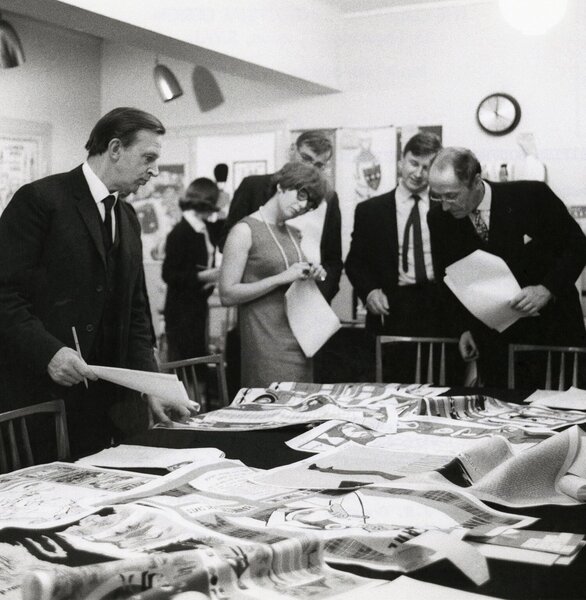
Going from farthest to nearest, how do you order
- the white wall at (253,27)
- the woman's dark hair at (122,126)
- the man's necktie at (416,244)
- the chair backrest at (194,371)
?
the man's necktie at (416,244) < the white wall at (253,27) < the chair backrest at (194,371) < the woman's dark hair at (122,126)

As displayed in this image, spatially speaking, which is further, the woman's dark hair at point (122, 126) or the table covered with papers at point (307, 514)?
the woman's dark hair at point (122, 126)

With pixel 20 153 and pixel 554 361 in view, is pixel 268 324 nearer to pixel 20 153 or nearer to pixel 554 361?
pixel 554 361

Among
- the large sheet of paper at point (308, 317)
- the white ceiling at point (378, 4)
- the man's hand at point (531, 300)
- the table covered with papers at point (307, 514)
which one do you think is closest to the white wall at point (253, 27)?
the white ceiling at point (378, 4)

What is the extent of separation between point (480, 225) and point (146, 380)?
1.96 m

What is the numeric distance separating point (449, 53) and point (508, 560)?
164 inches

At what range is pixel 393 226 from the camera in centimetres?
439

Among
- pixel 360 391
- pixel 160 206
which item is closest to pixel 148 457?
pixel 360 391

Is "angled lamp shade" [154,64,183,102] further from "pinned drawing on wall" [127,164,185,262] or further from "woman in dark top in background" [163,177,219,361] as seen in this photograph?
"woman in dark top in background" [163,177,219,361]

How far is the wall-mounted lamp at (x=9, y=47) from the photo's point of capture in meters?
4.81

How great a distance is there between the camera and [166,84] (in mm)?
5477

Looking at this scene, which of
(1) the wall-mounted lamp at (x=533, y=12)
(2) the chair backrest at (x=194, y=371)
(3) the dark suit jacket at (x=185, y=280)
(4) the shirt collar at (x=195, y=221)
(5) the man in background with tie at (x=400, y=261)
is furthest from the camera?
(4) the shirt collar at (x=195, y=221)

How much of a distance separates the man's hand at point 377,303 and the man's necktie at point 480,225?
55cm

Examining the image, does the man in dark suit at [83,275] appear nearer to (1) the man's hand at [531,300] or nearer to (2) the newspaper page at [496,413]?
(2) the newspaper page at [496,413]

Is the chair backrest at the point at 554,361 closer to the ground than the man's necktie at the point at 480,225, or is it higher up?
closer to the ground
